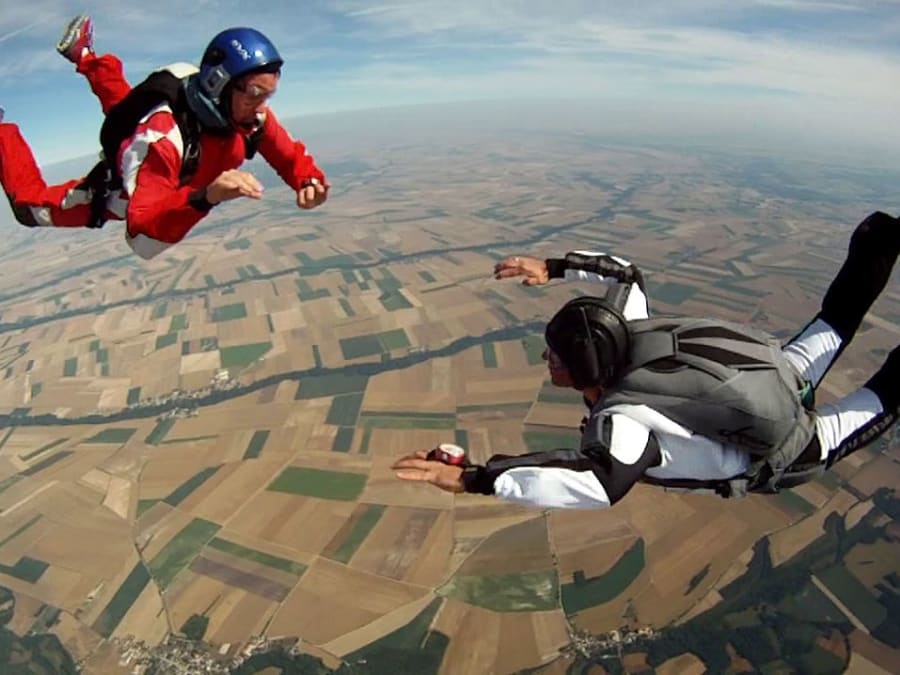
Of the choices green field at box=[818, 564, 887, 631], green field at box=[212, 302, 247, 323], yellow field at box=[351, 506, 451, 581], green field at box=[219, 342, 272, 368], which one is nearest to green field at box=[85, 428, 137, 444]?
green field at box=[219, 342, 272, 368]

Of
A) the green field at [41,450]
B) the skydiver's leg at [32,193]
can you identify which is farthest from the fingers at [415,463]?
the green field at [41,450]

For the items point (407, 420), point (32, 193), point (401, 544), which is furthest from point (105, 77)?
point (407, 420)

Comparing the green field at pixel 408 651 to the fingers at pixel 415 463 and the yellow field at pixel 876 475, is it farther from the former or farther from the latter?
the yellow field at pixel 876 475

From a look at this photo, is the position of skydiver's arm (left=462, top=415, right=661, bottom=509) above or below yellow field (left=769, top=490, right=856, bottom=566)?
above

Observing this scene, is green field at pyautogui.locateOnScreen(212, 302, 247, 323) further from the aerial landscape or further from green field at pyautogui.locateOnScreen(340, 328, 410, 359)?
green field at pyautogui.locateOnScreen(340, 328, 410, 359)

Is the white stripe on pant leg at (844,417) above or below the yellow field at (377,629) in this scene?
above

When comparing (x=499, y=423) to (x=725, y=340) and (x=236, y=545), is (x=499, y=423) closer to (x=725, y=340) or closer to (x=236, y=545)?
(x=236, y=545)
